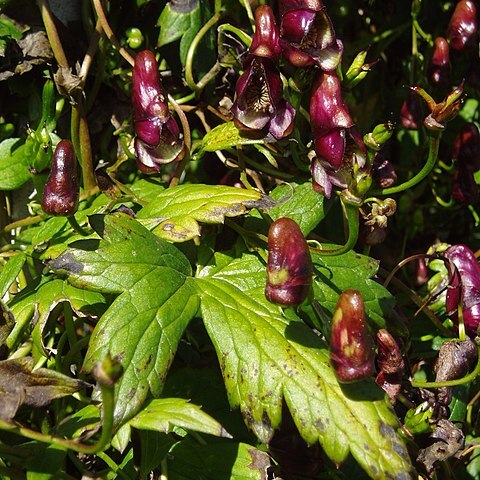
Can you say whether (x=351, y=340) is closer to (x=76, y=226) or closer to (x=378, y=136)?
(x=378, y=136)

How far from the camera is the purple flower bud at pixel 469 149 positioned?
1.67 meters

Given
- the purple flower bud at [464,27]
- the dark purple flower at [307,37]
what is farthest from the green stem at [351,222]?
the purple flower bud at [464,27]

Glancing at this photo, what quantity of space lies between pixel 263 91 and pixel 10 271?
521mm

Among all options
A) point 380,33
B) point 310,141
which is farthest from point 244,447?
point 380,33

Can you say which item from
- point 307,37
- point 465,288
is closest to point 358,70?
point 307,37

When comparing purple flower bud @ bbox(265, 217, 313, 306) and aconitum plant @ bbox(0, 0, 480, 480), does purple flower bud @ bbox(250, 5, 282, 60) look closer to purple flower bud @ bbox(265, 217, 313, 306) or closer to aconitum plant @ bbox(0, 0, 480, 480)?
aconitum plant @ bbox(0, 0, 480, 480)

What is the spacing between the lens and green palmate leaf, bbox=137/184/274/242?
3.97ft

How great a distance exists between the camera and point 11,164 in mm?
1479

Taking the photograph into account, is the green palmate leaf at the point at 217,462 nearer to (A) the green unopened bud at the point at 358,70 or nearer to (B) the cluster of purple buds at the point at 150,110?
(B) the cluster of purple buds at the point at 150,110

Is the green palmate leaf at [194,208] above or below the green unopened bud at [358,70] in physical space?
below

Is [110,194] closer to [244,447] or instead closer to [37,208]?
[37,208]

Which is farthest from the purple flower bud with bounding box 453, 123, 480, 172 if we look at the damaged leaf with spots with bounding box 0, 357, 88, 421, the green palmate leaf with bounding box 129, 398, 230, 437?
the damaged leaf with spots with bounding box 0, 357, 88, 421

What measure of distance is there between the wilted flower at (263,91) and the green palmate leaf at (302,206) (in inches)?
4.9

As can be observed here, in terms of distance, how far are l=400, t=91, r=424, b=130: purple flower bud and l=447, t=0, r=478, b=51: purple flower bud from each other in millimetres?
135
